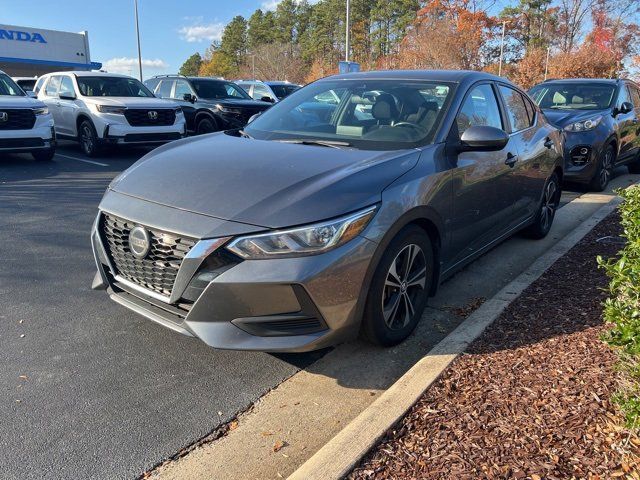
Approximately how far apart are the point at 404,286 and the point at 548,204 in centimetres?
329

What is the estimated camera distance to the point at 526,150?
487cm

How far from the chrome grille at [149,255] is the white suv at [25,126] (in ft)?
→ 24.9

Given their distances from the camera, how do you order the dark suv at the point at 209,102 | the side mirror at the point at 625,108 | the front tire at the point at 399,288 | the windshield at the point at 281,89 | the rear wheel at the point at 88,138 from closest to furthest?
1. the front tire at the point at 399,288
2. the side mirror at the point at 625,108
3. the rear wheel at the point at 88,138
4. the dark suv at the point at 209,102
5. the windshield at the point at 281,89

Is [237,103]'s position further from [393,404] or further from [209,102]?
[393,404]

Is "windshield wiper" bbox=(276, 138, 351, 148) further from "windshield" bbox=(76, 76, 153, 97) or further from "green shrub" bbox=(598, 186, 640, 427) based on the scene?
"windshield" bbox=(76, 76, 153, 97)

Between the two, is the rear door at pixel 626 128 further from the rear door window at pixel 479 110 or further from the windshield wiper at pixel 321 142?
the windshield wiper at pixel 321 142

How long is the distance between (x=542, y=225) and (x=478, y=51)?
48.8 m

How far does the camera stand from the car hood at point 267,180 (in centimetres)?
275

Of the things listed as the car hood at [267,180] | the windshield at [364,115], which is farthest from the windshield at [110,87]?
the car hood at [267,180]

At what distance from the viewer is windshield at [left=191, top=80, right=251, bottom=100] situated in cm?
1318

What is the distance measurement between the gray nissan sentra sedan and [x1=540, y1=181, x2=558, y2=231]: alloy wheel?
1.39 metres

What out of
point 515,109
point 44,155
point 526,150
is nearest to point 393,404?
point 526,150

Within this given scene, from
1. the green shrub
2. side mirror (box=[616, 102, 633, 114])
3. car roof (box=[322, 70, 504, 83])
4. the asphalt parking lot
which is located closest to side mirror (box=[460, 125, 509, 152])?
car roof (box=[322, 70, 504, 83])

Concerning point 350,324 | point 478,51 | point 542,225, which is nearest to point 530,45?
point 478,51
